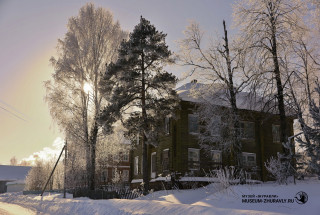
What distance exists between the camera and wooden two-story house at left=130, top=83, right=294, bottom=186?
2503 centimetres

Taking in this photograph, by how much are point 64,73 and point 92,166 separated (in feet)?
28.1

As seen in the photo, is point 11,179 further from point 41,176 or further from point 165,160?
point 165,160

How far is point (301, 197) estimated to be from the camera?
7.81 meters

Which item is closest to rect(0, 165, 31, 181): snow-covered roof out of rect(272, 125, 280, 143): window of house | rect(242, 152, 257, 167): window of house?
rect(242, 152, 257, 167): window of house

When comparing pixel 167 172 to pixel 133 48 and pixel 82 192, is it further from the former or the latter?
pixel 133 48

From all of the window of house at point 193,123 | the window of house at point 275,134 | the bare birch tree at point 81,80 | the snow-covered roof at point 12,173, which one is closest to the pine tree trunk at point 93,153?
the bare birch tree at point 81,80

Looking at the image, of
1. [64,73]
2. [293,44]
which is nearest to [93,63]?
Answer: [64,73]

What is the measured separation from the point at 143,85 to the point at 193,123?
22.8 ft

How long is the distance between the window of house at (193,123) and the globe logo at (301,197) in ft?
60.3

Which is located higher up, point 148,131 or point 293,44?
point 293,44

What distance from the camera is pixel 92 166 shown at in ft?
89.1

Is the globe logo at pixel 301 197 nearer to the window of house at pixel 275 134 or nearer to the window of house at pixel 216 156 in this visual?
the window of house at pixel 216 156

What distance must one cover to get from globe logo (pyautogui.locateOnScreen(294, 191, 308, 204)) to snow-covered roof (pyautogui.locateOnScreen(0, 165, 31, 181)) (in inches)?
2691

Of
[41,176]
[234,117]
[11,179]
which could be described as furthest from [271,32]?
[11,179]
